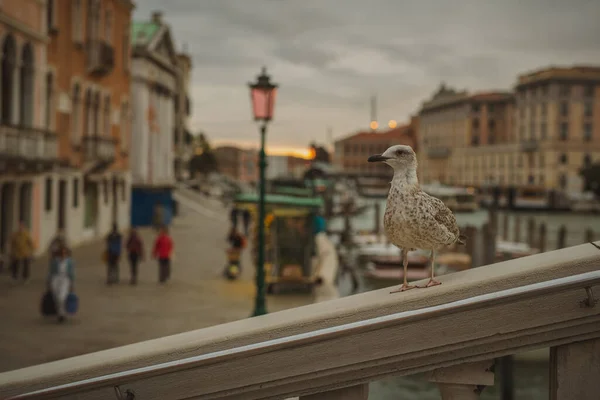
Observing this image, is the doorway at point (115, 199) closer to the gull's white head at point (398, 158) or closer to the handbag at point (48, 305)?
the handbag at point (48, 305)

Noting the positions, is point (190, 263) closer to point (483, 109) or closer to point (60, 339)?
point (60, 339)

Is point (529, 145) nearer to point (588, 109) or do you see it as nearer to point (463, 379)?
point (588, 109)

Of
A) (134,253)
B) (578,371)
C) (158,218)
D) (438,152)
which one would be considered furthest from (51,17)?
(438,152)

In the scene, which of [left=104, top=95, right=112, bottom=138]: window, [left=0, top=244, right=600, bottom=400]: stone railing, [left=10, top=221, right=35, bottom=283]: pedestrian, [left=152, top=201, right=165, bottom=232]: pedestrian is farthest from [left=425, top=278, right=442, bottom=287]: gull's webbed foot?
[left=152, top=201, right=165, bottom=232]: pedestrian

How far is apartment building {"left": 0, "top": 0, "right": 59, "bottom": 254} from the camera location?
17.3m

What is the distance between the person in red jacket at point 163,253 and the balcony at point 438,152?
4293 inches

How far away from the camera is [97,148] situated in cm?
2461

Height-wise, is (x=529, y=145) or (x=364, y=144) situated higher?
(x=364, y=144)

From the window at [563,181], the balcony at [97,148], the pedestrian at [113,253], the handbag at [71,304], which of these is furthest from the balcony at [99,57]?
the window at [563,181]

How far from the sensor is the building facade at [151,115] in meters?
32.9

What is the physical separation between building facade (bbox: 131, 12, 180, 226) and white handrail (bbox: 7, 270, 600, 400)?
30.4 m

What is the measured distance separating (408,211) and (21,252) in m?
13.9

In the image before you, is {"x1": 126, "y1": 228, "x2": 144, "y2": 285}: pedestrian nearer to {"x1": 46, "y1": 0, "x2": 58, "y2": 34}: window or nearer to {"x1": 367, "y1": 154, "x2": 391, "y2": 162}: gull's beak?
{"x1": 46, "y1": 0, "x2": 58, "y2": 34}: window

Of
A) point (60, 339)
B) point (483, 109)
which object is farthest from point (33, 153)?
point (483, 109)
